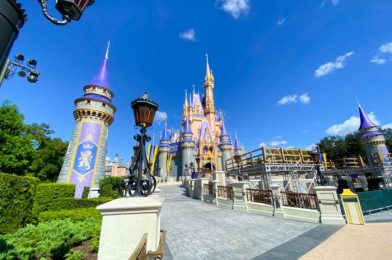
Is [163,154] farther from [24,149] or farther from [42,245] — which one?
[42,245]

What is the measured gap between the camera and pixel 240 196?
10992 mm

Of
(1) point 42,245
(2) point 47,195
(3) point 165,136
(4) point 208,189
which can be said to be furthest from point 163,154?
(1) point 42,245

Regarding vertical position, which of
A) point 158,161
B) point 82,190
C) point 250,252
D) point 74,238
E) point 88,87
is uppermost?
point 88,87

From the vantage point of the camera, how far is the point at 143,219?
266 cm

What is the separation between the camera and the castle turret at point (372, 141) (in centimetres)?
2575

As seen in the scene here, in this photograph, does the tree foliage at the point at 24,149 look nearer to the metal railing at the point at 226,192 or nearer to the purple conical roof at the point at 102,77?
the purple conical roof at the point at 102,77

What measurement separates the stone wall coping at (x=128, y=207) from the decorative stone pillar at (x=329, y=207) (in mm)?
8472

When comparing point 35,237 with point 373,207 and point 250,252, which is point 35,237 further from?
point 373,207

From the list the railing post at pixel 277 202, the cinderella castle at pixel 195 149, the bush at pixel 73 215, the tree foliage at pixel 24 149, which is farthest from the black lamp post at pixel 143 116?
the cinderella castle at pixel 195 149

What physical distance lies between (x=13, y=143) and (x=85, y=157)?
51.0 feet

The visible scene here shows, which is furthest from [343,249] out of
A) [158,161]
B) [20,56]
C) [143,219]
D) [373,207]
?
[158,161]

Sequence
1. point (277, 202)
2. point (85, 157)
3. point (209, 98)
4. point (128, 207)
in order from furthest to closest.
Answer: point (209, 98), point (85, 157), point (277, 202), point (128, 207)

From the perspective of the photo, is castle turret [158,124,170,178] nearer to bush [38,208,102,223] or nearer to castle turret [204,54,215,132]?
castle turret [204,54,215,132]

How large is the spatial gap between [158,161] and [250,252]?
1665 inches
